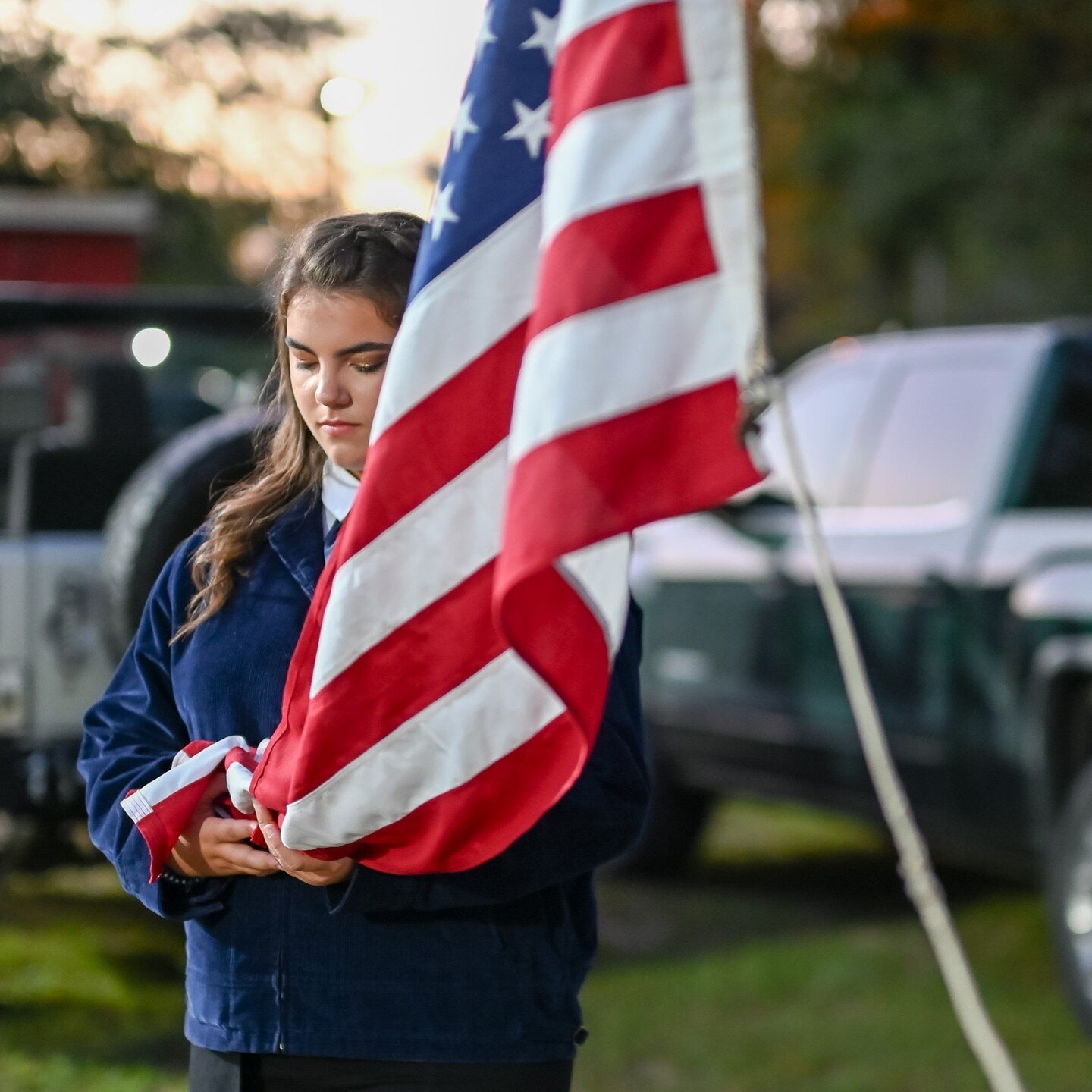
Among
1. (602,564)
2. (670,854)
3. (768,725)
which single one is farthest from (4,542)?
(602,564)

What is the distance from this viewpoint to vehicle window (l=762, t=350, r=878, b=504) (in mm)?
6336

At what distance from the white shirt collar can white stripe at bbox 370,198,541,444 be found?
0.19 m

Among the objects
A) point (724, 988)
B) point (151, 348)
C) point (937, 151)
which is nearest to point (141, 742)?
point (724, 988)

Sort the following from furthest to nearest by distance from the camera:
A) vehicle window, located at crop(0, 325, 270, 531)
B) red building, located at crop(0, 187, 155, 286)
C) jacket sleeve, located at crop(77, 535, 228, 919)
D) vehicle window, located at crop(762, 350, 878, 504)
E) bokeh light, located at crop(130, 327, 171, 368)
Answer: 1. red building, located at crop(0, 187, 155, 286)
2. bokeh light, located at crop(130, 327, 171, 368)
3. vehicle window, located at crop(762, 350, 878, 504)
4. vehicle window, located at crop(0, 325, 270, 531)
5. jacket sleeve, located at crop(77, 535, 228, 919)

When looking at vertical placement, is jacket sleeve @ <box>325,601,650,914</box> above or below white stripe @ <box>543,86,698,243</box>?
below

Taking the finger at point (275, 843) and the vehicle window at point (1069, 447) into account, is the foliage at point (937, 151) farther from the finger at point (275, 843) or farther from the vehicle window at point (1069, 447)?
the finger at point (275, 843)

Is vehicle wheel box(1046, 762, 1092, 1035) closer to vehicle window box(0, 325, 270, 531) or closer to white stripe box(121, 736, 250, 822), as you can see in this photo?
vehicle window box(0, 325, 270, 531)

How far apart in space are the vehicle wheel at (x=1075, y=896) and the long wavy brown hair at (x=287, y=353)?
10.8 feet

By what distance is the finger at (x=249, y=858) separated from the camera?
1.99 meters

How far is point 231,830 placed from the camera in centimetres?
201

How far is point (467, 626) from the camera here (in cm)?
194

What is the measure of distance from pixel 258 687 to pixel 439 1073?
0.48 meters

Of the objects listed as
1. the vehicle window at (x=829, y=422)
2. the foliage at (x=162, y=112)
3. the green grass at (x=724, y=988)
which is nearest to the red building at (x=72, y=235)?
the foliage at (x=162, y=112)

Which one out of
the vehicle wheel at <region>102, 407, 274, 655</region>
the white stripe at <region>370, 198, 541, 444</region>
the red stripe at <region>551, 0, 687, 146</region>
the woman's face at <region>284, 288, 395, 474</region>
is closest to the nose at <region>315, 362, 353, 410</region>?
the woman's face at <region>284, 288, 395, 474</region>
